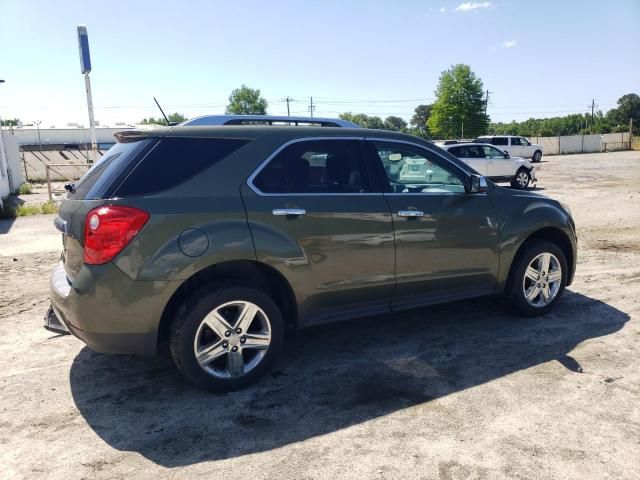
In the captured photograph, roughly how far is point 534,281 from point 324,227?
7.96ft

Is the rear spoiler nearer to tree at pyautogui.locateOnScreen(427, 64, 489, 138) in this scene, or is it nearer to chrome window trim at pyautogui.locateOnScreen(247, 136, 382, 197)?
chrome window trim at pyautogui.locateOnScreen(247, 136, 382, 197)

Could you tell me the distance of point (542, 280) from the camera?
4.97 metres

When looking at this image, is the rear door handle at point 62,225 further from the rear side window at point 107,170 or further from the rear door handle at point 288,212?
the rear door handle at point 288,212

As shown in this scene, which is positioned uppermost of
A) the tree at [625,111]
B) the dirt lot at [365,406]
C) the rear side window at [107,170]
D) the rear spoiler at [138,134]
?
the tree at [625,111]

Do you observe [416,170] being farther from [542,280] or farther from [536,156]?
[536,156]

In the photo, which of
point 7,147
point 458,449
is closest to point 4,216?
point 7,147

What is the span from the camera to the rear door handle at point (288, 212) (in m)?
3.59

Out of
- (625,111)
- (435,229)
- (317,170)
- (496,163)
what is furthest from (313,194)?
(625,111)

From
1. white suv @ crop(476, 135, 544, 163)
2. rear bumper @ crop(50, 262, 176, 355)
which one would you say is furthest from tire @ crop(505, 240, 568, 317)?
white suv @ crop(476, 135, 544, 163)

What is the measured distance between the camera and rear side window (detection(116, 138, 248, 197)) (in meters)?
3.32

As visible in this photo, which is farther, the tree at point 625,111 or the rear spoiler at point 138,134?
the tree at point 625,111

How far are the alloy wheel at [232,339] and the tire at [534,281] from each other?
2534 mm

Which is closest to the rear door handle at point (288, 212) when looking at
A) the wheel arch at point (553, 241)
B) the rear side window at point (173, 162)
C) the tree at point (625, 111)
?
the rear side window at point (173, 162)

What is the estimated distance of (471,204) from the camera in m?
4.48
